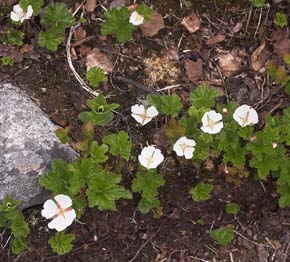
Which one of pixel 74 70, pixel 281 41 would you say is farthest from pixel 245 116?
pixel 74 70

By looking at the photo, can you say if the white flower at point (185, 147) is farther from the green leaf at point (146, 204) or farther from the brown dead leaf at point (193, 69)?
the brown dead leaf at point (193, 69)

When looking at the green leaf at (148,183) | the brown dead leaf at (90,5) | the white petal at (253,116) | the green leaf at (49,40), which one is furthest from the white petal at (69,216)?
the brown dead leaf at (90,5)

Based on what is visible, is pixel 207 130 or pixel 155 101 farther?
pixel 155 101

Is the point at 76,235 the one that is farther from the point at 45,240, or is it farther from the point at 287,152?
the point at 287,152

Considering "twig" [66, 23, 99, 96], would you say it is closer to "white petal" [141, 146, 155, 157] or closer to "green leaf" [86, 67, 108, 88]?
"green leaf" [86, 67, 108, 88]

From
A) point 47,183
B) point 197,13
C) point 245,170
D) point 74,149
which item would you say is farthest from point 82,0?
point 245,170

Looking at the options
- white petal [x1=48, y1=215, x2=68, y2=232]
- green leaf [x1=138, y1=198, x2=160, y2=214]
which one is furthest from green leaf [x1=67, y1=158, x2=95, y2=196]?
green leaf [x1=138, y1=198, x2=160, y2=214]

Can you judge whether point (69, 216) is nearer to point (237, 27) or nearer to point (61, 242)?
point (61, 242)
